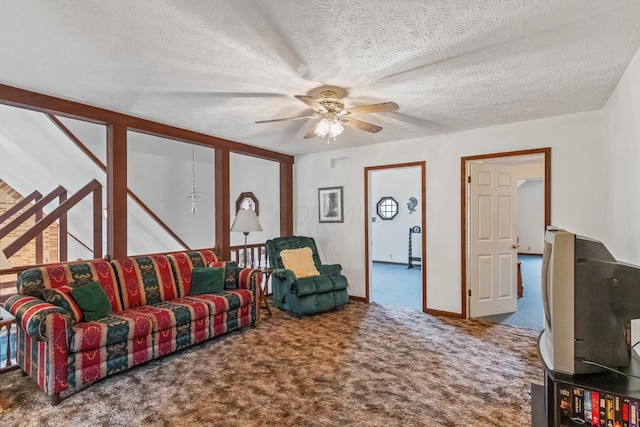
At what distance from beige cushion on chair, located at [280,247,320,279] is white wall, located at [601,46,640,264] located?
325 cm

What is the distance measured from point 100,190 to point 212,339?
252 cm

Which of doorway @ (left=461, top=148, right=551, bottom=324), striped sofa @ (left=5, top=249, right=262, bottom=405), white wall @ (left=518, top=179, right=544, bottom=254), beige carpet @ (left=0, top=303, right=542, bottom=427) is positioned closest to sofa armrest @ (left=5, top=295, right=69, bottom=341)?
striped sofa @ (left=5, top=249, right=262, bottom=405)

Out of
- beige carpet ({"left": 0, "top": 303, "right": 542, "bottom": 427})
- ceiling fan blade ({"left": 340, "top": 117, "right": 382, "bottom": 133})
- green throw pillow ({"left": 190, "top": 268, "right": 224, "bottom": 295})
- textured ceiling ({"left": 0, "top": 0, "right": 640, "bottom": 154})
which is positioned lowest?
beige carpet ({"left": 0, "top": 303, "right": 542, "bottom": 427})

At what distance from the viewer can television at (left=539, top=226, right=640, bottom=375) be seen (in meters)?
1.43

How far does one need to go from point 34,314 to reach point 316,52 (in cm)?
256

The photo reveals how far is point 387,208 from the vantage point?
30.2 feet

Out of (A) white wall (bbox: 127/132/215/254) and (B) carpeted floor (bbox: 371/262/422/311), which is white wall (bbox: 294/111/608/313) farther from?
(A) white wall (bbox: 127/132/215/254)

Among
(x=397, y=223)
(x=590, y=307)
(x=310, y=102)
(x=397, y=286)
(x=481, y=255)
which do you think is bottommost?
(x=397, y=286)

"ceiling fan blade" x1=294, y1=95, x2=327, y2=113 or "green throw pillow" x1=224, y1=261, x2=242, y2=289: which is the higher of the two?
"ceiling fan blade" x1=294, y1=95, x2=327, y2=113

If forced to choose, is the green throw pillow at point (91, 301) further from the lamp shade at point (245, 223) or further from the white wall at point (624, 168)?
the white wall at point (624, 168)

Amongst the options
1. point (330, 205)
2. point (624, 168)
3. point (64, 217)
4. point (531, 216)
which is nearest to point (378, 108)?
point (624, 168)

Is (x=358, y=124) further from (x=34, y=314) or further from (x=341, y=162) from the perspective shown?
(x=34, y=314)

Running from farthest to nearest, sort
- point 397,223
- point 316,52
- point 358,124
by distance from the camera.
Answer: point 397,223 < point 358,124 < point 316,52

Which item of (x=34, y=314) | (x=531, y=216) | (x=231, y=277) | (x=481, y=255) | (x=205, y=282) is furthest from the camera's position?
(x=531, y=216)
